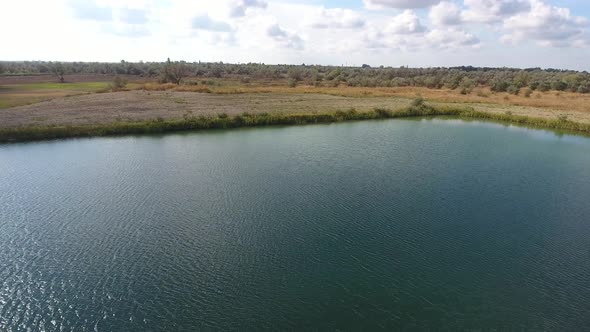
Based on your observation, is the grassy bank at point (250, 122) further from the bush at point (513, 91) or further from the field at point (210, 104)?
the bush at point (513, 91)

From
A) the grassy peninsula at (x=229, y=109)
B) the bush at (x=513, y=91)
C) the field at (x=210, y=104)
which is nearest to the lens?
the grassy peninsula at (x=229, y=109)

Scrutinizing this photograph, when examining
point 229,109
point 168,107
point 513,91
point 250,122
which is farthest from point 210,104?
point 513,91

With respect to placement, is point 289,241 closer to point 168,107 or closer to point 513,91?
point 168,107

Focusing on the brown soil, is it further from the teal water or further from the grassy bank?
the teal water

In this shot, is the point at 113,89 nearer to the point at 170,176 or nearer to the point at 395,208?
the point at 170,176

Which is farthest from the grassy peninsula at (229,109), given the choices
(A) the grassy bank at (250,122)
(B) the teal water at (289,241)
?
(B) the teal water at (289,241)

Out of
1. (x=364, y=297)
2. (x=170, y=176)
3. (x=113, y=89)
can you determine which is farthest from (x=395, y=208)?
(x=113, y=89)
